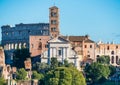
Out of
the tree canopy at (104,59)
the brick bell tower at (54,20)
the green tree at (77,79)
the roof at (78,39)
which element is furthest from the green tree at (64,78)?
the brick bell tower at (54,20)

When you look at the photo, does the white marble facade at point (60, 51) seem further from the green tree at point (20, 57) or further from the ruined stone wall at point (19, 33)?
the ruined stone wall at point (19, 33)

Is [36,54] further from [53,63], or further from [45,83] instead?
[45,83]

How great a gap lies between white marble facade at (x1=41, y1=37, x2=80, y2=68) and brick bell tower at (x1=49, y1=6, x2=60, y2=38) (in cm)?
452

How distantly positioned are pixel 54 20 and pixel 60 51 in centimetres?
738

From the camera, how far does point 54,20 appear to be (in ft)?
317

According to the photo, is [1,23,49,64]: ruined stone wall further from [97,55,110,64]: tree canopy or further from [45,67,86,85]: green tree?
[45,67,86,85]: green tree

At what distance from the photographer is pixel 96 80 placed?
242 ft

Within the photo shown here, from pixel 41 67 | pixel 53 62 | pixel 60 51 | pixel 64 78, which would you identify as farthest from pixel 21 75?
pixel 60 51

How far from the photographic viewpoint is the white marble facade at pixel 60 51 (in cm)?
8950

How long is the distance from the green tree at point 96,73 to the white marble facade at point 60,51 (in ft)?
37.5

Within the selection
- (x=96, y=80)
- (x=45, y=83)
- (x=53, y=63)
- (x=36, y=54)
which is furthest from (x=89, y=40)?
Answer: (x=45, y=83)

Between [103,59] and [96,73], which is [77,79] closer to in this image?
[96,73]

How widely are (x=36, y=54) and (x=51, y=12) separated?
304 inches

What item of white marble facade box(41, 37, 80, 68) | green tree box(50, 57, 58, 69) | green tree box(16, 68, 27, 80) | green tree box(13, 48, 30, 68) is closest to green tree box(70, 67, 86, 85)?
green tree box(16, 68, 27, 80)
